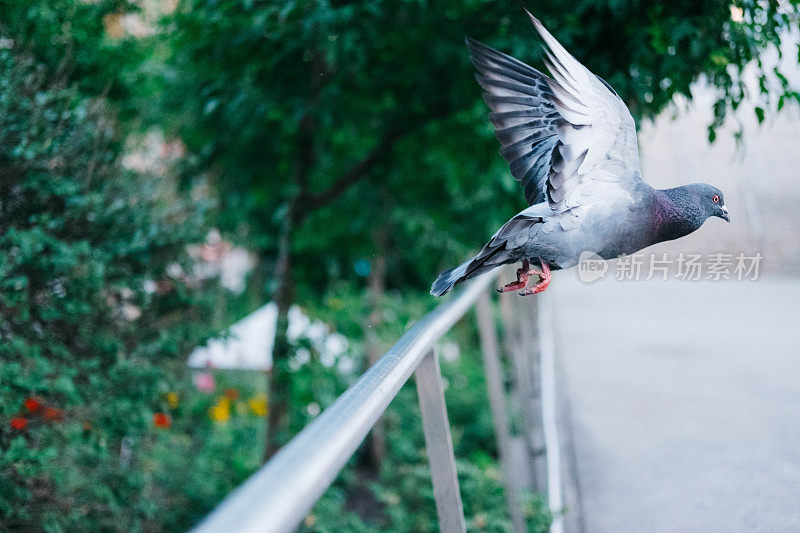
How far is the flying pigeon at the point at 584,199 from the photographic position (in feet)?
2.26

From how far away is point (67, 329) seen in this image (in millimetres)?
2104

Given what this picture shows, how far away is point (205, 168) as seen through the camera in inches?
128

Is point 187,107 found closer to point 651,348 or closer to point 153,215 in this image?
point 153,215

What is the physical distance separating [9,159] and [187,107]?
1607 millimetres

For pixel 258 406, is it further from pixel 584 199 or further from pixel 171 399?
pixel 584 199

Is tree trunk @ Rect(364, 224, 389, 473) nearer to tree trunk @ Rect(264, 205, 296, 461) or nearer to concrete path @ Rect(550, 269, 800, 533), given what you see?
tree trunk @ Rect(264, 205, 296, 461)

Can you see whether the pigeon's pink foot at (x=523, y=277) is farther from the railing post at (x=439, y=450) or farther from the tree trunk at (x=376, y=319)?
the tree trunk at (x=376, y=319)

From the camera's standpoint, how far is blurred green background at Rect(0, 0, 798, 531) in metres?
1.42

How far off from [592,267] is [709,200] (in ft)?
0.48

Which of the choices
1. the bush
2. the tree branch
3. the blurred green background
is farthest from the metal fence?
A: the bush

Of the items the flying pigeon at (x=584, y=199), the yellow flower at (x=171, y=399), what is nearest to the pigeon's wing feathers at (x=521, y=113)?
the flying pigeon at (x=584, y=199)

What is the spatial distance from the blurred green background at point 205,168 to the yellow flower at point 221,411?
99 cm

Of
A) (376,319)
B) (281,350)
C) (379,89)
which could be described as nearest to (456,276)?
(379,89)

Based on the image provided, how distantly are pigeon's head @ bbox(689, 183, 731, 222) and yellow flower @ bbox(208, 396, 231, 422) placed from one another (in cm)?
489
